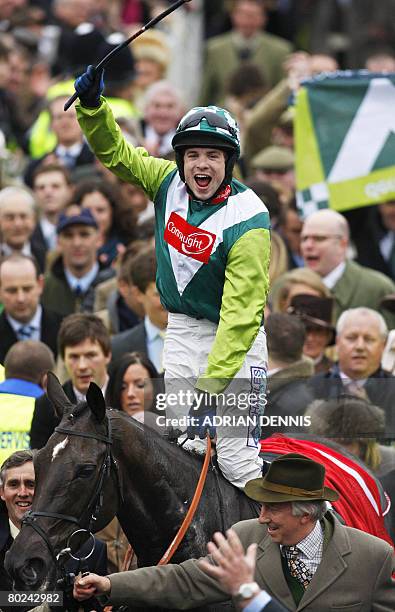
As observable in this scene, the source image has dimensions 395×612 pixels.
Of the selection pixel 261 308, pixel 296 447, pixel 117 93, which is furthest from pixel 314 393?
pixel 117 93

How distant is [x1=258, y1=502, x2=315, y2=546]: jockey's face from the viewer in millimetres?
7043

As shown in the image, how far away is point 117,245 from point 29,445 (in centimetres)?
477

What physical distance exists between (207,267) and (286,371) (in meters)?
2.56

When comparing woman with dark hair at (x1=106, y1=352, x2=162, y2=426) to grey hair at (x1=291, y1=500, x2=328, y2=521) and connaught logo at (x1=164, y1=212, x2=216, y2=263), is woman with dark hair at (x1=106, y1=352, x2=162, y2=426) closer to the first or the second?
connaught logo at (x1=164, y1=212, x2=216, y2=263)

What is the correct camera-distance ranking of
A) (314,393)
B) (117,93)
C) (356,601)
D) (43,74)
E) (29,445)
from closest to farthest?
(356,601) → (29,445) → (314,393) → (117,93) → (43,74)

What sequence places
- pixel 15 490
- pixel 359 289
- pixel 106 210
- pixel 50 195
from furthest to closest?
pixel 50 195 → pixel 106 210 → pixel 359 289 → pixel 15 490

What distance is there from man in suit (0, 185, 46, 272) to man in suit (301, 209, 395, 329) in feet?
8.24

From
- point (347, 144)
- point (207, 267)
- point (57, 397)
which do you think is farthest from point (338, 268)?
point (57, 397)

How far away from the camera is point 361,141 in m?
13.7

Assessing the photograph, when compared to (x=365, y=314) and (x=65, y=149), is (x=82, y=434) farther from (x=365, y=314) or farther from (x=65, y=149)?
(x=65, y=149)

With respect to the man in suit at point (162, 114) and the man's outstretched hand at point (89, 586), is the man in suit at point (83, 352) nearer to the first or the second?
the man's outstretched hand at point (89, 586)

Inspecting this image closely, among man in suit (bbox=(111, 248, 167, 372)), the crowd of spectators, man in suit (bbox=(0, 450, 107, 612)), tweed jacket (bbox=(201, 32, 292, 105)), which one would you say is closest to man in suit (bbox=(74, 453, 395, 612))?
man in suit (bbox=(0, 450, 107, 612))

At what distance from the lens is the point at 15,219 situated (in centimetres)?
1362

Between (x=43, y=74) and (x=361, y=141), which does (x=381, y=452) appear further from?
(x=43, y=74)
